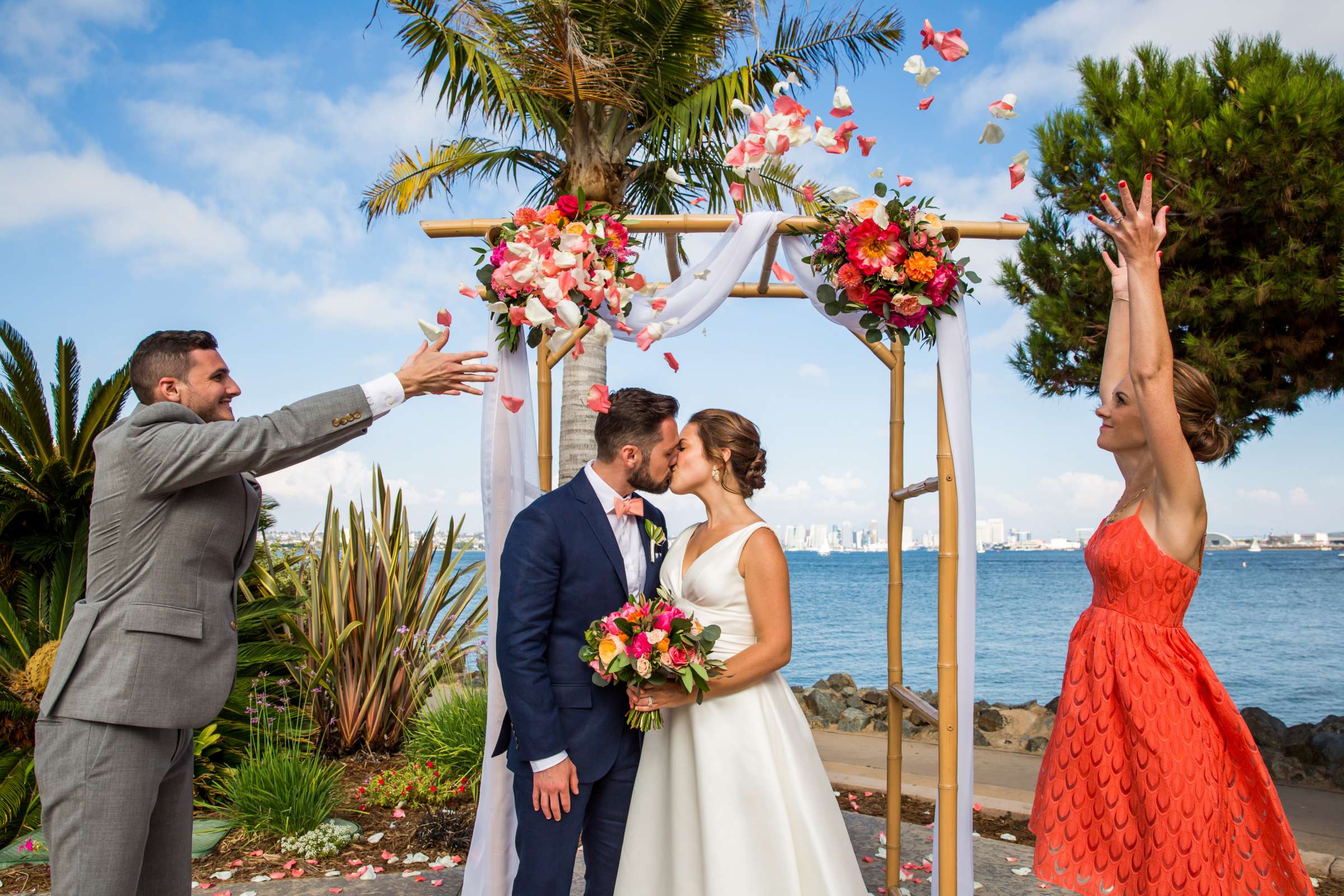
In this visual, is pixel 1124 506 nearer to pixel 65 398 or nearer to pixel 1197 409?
pixel 1197 409

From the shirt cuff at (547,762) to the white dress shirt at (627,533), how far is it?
55 centimetres

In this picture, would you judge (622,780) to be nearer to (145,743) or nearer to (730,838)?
(730,838)

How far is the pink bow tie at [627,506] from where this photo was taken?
288 cm

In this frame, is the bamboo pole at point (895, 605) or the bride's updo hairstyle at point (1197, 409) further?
the bamboo pole at point (895, 605)

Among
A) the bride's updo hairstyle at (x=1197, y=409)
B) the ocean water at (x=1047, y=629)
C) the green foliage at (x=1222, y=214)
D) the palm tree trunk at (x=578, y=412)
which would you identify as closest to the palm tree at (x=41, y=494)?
the palm tree trunk at (x=578, y=412)

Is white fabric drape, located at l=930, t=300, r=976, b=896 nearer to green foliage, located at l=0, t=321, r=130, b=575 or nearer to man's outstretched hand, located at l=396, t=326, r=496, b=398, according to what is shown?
man's outstretched hand, located at l=396, t=326, r=496, b=398

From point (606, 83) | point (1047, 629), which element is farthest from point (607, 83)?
point (1047, 629)

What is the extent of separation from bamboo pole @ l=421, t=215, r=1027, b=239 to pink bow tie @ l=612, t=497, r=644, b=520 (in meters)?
1.06

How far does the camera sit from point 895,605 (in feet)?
12.3

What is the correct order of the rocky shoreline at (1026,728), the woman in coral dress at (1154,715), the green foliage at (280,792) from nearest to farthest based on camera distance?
1. the woman in coral dress at (1154,715)
2. the green foliage at (280,792)
3. the rocky shoreline at (1026,728)

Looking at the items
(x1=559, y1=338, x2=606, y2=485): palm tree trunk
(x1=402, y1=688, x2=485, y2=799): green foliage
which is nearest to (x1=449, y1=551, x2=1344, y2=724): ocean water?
(x1=559, y1=338, x2=606, y2=485): palm tree trunk

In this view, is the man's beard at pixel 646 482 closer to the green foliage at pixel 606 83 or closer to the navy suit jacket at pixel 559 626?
the navy suit jacket at pixel 559 626

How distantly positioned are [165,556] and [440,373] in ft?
3.11

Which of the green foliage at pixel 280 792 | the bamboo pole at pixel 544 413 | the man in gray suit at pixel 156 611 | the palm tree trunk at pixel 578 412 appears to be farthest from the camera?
the palm tree trunk at pixel 578 412
